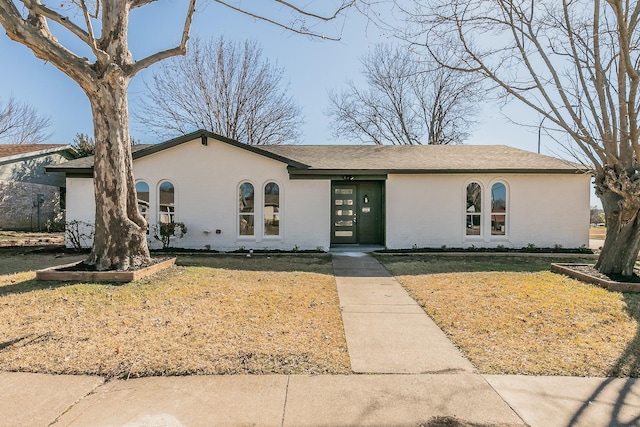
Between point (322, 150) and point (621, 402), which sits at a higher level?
point (322, 150)

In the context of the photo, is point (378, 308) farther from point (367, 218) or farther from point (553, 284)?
point (367, 218)

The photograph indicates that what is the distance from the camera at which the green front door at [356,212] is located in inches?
525

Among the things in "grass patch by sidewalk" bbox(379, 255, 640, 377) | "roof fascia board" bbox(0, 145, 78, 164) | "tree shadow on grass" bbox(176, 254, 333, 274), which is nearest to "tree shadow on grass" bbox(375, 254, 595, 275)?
"grass patch by sidewalk" bbox(379, 255, 640, 377)

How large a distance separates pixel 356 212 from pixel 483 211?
4444mm

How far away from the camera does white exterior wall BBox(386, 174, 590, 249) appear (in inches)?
471

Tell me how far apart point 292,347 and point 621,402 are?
3027 millimetres

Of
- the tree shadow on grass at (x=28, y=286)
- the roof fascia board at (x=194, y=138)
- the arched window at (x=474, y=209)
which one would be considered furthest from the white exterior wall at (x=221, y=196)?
the tree shadow on grass at (x=28, y=286)

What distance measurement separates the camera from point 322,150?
14750 millimetres

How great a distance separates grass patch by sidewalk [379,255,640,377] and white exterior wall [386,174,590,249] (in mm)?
3605

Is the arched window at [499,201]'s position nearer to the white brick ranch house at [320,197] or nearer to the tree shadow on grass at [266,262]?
the white brick ranch house at [320,197]

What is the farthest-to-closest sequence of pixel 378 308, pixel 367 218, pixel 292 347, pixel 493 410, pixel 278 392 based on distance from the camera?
pixel 367 218, pixel 378 308, pixel 292 347, pixel 278 392, pixel 493 410

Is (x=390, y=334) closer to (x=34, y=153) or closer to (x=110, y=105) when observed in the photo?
(x=110, y=105)

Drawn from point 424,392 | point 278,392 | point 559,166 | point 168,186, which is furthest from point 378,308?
point 559,166

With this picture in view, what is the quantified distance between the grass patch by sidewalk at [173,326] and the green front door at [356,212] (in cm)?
601
